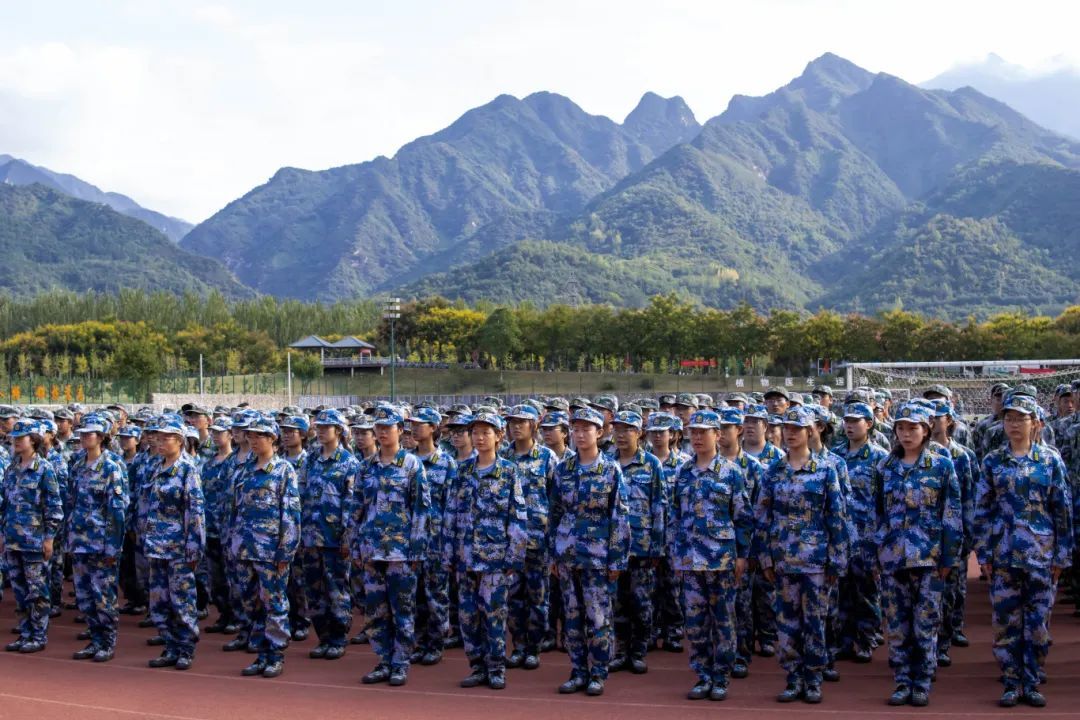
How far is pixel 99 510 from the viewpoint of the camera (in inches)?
344

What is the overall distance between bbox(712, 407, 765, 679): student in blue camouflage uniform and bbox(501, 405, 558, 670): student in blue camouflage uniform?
134cm

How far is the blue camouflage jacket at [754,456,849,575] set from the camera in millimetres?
7113

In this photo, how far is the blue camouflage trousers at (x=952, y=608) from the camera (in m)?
8.39

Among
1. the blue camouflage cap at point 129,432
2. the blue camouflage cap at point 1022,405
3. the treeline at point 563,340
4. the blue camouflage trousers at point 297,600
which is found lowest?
the blue camouflage trousers at point 297,600

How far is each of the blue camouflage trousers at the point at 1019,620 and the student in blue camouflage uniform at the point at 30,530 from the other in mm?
7560

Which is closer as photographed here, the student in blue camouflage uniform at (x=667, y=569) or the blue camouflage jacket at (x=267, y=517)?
the blue camouflage jacket at (x=267, y=517)

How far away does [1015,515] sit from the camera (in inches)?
277

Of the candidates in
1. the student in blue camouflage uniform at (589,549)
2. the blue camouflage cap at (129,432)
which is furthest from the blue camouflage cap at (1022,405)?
the blue camouflage cap at (129,432)

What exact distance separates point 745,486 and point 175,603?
14.8 feet

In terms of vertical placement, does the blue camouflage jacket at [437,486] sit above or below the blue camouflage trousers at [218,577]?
above

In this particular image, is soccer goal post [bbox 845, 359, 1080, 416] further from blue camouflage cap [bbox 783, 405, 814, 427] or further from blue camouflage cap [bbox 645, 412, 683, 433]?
blue camouflage cap [bbox 783, 405, 814, 427]

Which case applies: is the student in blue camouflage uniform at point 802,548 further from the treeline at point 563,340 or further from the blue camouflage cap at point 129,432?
the treeline at point 563,340

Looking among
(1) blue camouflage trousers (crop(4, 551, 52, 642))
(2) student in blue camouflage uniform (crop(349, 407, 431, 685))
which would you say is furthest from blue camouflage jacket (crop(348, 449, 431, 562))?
(1) blue camouflage trousers (crop(4, 551, 52, 642))

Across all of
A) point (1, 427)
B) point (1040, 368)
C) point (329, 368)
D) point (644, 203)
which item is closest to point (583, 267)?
point (644, 203)
